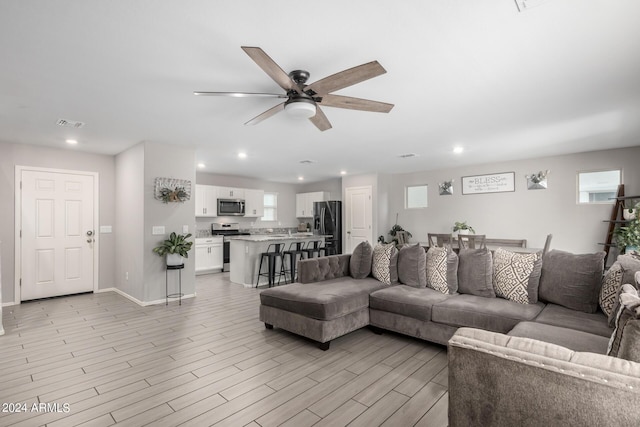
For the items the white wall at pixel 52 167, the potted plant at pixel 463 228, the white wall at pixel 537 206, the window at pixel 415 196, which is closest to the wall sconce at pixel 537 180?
the white wall at pixel 537 206

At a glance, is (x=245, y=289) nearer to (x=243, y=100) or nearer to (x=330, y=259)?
(x=330, y=259)

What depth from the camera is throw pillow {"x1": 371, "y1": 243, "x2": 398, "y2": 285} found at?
399 centimetres

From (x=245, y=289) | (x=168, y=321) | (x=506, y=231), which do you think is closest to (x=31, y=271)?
(x=168, y=321)

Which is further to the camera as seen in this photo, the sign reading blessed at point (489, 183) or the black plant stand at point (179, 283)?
the sign reading blessed at point (489, 183)

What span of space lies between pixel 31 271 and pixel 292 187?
6.50m

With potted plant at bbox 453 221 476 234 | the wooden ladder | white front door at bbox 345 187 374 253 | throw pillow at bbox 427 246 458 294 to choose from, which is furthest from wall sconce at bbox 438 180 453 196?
throw pillow at bbox 427 246 458 294

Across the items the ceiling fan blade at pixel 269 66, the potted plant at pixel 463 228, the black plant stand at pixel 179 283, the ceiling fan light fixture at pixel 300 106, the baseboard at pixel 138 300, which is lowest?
the baseboard at pixel 138 300

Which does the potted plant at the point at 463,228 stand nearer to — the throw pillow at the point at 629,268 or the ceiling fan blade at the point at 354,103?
the throw pillow at the point at 629,268

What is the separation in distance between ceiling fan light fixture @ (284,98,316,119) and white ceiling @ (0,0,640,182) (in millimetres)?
261

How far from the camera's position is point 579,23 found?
1.96m

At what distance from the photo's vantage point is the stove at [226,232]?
7.64m

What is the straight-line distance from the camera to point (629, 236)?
456 centimetres

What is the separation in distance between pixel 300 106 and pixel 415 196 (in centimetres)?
603

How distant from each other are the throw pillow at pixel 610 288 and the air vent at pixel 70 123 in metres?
5.63
